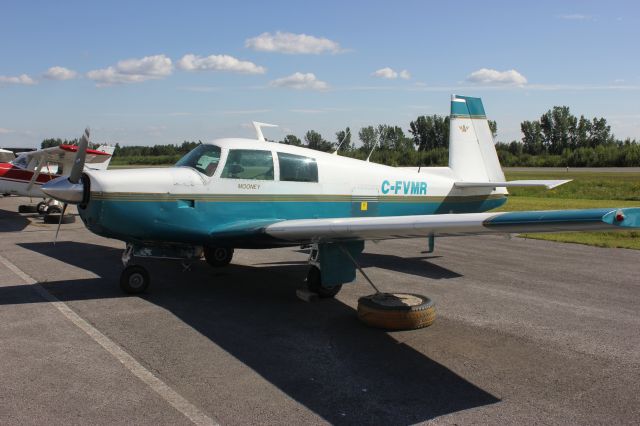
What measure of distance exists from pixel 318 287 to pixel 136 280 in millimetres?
2550

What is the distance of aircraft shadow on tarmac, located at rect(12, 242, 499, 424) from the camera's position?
13.5ft

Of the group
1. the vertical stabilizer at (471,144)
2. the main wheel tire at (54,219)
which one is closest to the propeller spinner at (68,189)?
the vertical stabilizer at (471,144)

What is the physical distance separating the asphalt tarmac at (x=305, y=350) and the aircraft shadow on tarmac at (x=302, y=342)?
2cm

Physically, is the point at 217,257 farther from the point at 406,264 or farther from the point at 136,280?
the point at 406,264

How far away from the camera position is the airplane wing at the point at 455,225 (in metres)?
3.96

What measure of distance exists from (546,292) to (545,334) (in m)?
2.21

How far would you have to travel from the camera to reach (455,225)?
15.9 ft

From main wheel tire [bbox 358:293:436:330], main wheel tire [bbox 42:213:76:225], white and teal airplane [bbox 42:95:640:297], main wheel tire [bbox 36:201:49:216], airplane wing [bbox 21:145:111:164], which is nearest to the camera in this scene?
main wheel tire [bbox 358:293:436:330]

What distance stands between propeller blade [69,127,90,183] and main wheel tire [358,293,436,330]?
414cm

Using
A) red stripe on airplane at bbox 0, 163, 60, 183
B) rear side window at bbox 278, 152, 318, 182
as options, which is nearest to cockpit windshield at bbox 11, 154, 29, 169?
red stripe on airplane at bbox 0, 163, 60, 183

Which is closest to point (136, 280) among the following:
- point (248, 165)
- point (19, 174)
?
point (248, 165)

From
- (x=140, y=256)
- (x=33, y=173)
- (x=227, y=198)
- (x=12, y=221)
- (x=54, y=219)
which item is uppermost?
(x=33, y=173)

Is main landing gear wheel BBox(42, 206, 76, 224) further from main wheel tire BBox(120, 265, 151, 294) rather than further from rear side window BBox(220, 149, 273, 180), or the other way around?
rear side window BBox(220, 149, 273, 180)

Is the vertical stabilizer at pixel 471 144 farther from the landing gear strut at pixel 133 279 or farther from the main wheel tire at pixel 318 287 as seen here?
the landing gear strut at pixel 133 279
